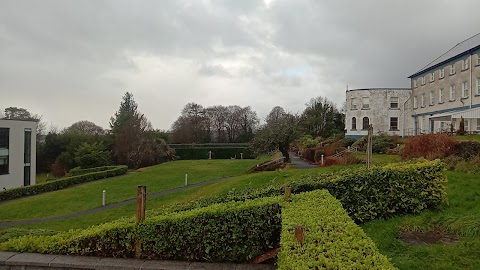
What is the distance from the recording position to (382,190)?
784 centimetres

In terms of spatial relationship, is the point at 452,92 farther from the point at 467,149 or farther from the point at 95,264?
the point at 95,264

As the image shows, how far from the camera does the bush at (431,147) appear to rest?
1494cm

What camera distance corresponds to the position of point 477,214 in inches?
282

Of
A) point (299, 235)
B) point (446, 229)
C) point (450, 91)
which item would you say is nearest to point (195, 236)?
point (299, 235)

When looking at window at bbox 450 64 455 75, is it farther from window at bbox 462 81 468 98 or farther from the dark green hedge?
the dark green hedge

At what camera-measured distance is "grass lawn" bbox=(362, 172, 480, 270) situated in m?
5.31

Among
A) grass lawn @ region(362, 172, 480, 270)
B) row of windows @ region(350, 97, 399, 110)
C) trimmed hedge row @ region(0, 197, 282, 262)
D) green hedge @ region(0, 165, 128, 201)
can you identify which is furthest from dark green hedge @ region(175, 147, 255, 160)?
trimmed hedge row @ region(0, 197, 282, 262)

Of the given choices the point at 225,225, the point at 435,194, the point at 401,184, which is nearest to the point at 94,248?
the point at 225,225

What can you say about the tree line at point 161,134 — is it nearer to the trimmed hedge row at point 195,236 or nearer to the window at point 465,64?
the window at point 465,64

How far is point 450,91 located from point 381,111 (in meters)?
11.0

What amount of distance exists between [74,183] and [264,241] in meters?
30.0

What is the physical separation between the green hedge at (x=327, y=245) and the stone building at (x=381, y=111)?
4074 cm

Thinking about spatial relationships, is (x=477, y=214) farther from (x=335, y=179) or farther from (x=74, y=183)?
(x=74, y=183)

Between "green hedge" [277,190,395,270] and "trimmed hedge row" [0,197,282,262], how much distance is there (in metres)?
0.78
